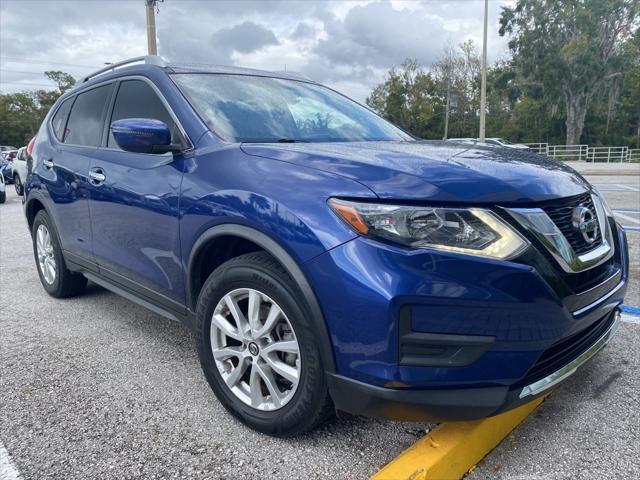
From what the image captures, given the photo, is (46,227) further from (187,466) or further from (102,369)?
(187,466)

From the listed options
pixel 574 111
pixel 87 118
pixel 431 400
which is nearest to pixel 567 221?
pixel 431 400

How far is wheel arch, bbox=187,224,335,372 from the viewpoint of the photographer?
1.96 meters

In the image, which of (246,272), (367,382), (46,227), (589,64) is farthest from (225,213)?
(589,64)

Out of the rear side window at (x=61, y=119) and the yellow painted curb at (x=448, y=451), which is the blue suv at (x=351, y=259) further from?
the rear side window at (x=61, y=119)

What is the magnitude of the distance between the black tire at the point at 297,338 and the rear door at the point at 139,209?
0.35 meters

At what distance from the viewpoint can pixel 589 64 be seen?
35844mm

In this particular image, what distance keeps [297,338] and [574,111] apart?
42.6m

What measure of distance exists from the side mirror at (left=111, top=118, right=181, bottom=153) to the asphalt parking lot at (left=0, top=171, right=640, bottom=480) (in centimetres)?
127

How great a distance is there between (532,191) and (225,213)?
126 centimetres

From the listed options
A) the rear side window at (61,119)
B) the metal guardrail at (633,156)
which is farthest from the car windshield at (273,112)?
the metal guardrail at (633,156)

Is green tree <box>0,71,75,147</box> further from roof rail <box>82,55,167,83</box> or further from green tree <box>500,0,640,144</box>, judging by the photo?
roof rail <box>82,55,167,83</box>

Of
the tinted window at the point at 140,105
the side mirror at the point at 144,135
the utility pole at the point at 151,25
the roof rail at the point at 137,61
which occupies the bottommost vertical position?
the side mirror at the point at 144,135

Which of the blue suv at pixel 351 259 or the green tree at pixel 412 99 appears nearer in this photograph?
the blue suv at pixel 351 259

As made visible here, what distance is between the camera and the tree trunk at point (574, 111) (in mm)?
38312
